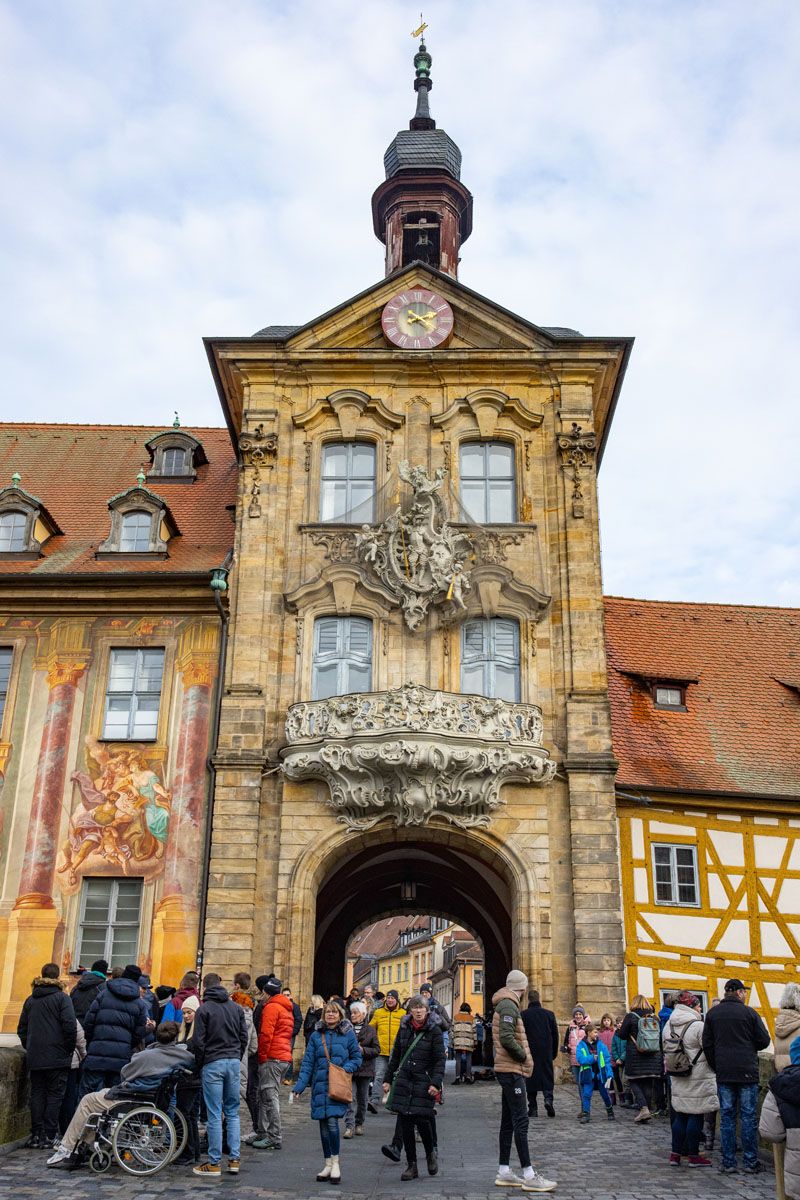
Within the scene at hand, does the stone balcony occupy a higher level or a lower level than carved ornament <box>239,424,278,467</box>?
lower

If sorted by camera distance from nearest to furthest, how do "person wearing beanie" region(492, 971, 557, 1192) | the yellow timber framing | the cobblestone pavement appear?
1. the cobblestone pavement
2. "person wearing beanie" region(492, 971, 557, 1192)
3. the yellow timber framing

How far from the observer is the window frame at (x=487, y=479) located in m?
24.5

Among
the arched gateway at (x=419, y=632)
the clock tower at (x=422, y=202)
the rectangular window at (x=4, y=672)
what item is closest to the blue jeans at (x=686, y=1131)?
the arched gateway at (x=419, y=632)

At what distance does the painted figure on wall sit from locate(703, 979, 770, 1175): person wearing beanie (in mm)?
12056

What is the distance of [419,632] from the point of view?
23.1 m

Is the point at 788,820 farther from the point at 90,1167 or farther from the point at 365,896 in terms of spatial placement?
the point at 90,1167

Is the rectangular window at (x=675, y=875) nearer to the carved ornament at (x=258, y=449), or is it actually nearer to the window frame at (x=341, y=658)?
the window frame at (x=341, y=658)

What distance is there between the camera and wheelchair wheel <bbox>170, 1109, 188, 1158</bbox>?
11797 mm

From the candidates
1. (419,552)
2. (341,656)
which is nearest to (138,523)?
(341,656)

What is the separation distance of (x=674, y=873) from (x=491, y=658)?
Answer: 5.11 metres

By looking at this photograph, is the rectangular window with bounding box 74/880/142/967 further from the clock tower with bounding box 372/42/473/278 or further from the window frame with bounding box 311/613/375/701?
the clock tower with bounding box 372/42/473/278

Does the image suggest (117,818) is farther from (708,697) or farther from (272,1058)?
(708,697)

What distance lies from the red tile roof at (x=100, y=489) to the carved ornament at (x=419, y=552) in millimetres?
3428

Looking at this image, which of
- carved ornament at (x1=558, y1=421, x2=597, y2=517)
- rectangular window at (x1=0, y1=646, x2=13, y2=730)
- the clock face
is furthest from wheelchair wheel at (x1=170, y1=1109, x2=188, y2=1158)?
the clock face
